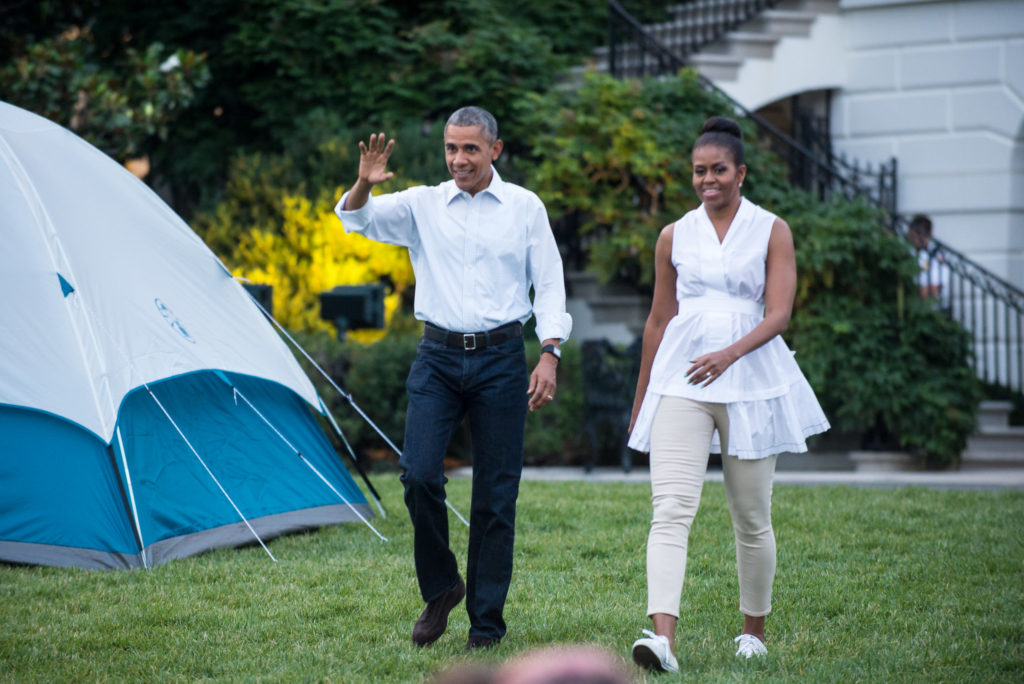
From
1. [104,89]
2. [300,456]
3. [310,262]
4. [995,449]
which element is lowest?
[995,449]

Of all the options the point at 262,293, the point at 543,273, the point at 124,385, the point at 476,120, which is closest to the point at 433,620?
the point at 543,273

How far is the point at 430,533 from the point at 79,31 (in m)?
11.6

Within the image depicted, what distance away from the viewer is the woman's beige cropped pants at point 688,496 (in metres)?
4.20

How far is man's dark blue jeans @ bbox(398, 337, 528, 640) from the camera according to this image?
15.0 feet

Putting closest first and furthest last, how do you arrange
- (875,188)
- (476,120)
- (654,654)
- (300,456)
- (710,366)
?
1. (654,654)
2. (710,366)
3. (476,120)
4. (300,456)
5. (875,188)

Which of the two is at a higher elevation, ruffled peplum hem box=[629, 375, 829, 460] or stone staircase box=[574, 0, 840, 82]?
stone staircase box=[574, 0, 840, 82]

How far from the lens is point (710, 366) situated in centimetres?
420

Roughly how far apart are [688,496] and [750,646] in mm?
681

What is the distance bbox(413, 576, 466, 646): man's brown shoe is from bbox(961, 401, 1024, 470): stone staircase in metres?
6.97

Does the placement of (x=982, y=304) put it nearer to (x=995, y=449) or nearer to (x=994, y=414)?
(x=994, y=414)

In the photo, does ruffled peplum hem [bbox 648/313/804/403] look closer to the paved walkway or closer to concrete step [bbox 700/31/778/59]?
the paved walkway

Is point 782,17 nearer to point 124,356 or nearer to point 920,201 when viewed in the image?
point 920,201

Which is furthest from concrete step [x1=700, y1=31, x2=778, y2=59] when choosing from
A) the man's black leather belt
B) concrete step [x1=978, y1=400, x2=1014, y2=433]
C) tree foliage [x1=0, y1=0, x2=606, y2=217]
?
the man's black leather belt

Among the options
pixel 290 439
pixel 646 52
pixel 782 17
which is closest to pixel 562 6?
pixel 646 52
